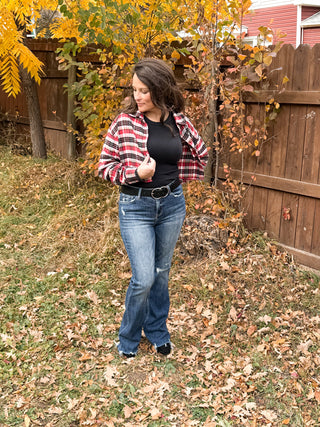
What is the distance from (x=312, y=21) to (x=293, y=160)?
13.1 meters

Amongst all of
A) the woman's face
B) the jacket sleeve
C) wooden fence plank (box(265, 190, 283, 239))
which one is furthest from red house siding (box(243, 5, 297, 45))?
the jacket sleeve

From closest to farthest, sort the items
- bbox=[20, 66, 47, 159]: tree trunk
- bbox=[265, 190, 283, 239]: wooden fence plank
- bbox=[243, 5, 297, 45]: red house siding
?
bbox=[265, 190, 283, 239]: wooden fence plank
bbox=[20, 66, 47, 159]: tree trunk
bbox=[243, 5, 297, 45]: red house siding

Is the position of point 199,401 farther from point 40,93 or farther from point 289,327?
point 40,93

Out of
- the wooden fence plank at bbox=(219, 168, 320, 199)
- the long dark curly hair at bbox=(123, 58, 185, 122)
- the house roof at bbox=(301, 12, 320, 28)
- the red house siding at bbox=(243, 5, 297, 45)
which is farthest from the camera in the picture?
the red house siding at bbox=(243, 5, 297, 45)

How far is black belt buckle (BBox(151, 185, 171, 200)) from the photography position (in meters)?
3.38

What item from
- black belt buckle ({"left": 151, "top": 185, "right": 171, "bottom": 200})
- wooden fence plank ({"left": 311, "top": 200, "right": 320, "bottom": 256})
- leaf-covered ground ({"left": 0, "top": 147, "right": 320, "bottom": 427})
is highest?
black belt buckle ({"left": 151, "top": 185, "right": 171, "bottom": 200})

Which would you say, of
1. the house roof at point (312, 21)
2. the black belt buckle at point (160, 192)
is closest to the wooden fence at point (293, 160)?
the black belt buckle at point (160, 192)

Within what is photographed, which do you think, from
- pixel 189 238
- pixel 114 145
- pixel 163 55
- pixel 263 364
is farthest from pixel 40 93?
pixel 263 364

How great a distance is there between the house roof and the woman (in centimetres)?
1452

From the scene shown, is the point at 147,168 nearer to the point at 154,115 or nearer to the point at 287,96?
the point at 154,115

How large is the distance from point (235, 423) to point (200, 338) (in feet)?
3.33

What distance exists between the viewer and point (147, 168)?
3.18 metres

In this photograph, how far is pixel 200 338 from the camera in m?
4.25

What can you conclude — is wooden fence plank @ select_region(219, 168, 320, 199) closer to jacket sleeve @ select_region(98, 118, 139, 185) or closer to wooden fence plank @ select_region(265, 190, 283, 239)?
wooden fence plank @ select_region(265, 190, 283, 239)
